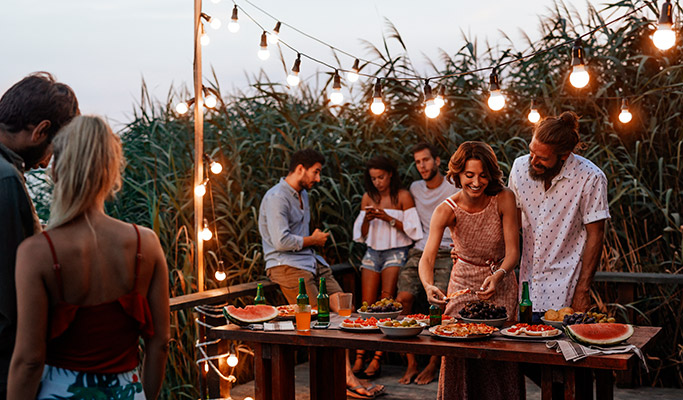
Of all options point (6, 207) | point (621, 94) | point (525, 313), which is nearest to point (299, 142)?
point (621, 94)

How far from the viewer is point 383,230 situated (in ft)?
19.1

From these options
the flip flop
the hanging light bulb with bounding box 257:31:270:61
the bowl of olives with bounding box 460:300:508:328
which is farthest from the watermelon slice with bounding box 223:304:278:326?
the hanging light bulb with bounding box 257:31:270:61

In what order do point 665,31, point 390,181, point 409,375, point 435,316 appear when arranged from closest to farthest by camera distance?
point 665,31 → point 435,316 → point 409,375 → point 390,181

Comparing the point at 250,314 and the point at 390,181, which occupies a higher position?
the point at 390,181

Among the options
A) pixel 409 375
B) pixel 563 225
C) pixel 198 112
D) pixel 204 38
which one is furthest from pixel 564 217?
pixel 204 38

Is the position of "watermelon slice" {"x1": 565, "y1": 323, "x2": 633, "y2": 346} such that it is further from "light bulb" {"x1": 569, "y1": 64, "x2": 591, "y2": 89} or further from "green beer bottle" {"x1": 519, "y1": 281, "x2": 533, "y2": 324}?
"light bulb" {"x1": 569, "y1": 64, "x2": 591, "y2": 89}

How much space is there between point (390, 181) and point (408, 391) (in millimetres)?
1683

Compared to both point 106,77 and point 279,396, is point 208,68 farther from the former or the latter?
point 279,396

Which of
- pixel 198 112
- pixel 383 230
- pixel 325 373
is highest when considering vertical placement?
pixel 198 112

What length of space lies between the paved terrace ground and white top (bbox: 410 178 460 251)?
41.9 inches

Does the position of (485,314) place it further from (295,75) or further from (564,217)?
(295,75)

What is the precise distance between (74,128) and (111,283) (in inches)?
17.4

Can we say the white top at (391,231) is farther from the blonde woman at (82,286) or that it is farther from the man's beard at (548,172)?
the blonde woman at (82,286)

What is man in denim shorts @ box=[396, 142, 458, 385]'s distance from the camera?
18.6 feet
